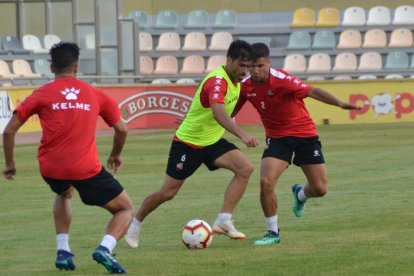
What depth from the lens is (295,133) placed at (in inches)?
467

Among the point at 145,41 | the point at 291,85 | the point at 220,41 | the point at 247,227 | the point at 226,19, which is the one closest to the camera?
the point at 291,85

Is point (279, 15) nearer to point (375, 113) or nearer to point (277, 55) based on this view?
point (277, 55)

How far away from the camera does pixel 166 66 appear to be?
40.8 meters

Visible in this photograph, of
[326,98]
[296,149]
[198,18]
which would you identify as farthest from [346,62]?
[326,98]

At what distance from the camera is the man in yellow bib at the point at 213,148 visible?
11.4 metres

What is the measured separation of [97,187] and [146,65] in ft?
104

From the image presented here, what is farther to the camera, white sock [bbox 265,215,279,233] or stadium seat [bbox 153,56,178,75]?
stadium seat [bbox 153,56,178,75]

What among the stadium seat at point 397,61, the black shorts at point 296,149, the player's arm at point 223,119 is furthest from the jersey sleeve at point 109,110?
the stadium seat at point 397,61

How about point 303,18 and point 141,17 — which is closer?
point 303,18

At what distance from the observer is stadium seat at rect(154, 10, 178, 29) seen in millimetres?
42531

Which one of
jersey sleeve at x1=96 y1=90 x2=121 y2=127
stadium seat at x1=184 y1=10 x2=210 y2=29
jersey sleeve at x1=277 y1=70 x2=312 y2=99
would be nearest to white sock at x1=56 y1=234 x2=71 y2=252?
jersey sleeve at x1=96 y1=90 x2=121 y2=127

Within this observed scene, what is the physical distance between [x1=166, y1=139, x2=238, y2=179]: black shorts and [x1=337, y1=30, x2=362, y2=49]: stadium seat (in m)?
29.7

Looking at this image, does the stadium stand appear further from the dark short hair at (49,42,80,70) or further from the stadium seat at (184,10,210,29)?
the dark short hair at (49,42,80,70)

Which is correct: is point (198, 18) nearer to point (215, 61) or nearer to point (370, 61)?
point (215, 61)
